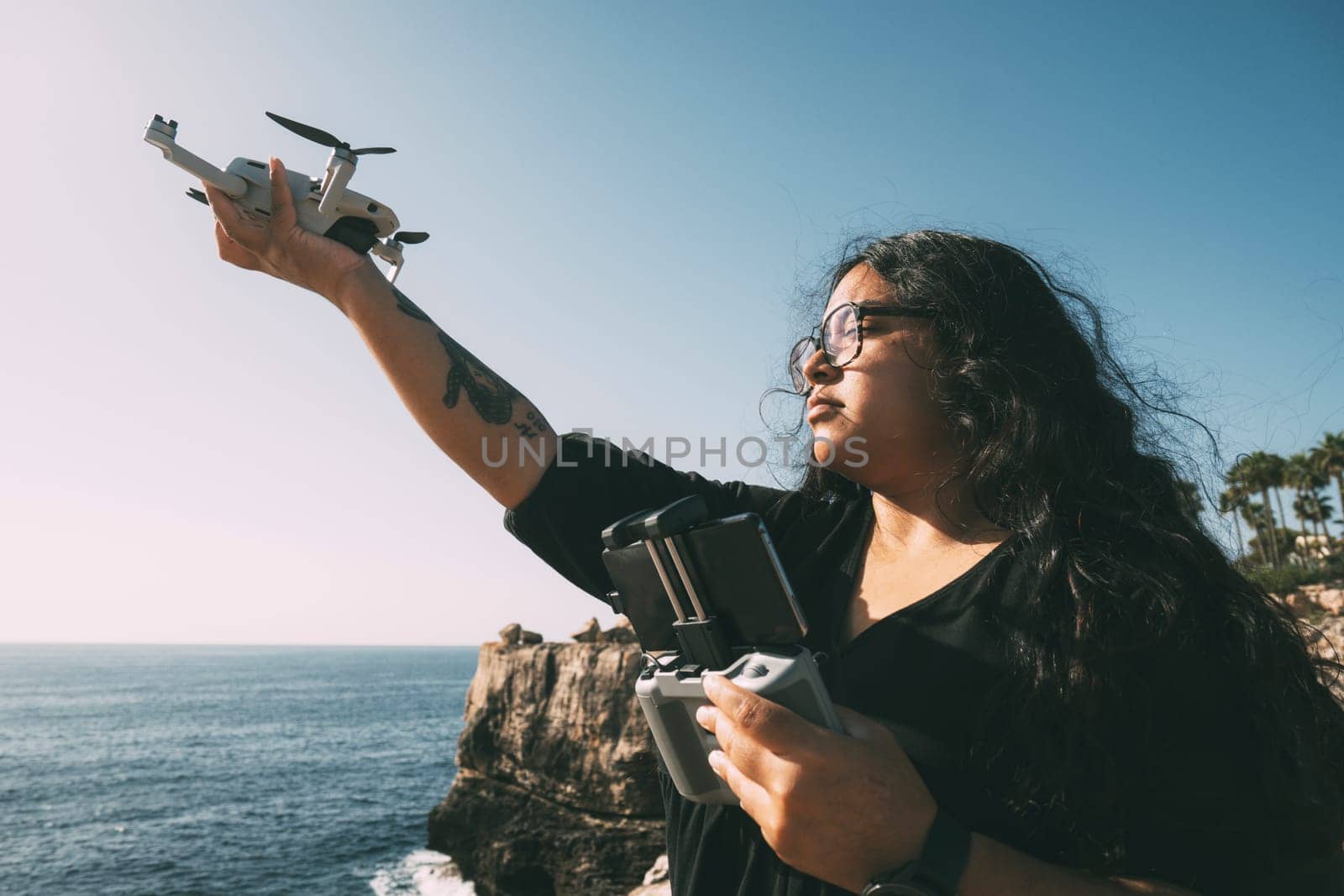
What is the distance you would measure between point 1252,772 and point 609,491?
1.81 m

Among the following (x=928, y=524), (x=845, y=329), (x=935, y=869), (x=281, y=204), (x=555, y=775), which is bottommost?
(x=555, y=775)

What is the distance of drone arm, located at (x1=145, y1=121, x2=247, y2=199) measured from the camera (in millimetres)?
2383

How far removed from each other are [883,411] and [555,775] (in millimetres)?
27108

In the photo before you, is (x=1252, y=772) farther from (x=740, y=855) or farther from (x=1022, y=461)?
(x=740, y=855)

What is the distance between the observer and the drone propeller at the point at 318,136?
8.03 feet

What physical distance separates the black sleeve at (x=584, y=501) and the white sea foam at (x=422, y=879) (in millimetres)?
30511

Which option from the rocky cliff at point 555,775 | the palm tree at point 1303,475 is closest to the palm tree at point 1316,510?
the palm tree at point 1303,475

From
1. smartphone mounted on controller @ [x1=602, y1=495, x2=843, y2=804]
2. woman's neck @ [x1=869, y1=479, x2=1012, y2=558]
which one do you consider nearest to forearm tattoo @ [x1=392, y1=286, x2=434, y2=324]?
smartphone mounted on controller @ [x1=602, y1=495, x2=843, y2=804]

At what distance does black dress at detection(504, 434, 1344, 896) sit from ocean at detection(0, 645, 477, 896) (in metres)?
30.9

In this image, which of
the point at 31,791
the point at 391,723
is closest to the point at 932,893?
the point at 31,791

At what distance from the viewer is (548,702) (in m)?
26.9

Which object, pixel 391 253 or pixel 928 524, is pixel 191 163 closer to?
pixel 391 253

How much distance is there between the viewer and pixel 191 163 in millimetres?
2432

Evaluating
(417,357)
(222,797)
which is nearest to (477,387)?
(417,357)
